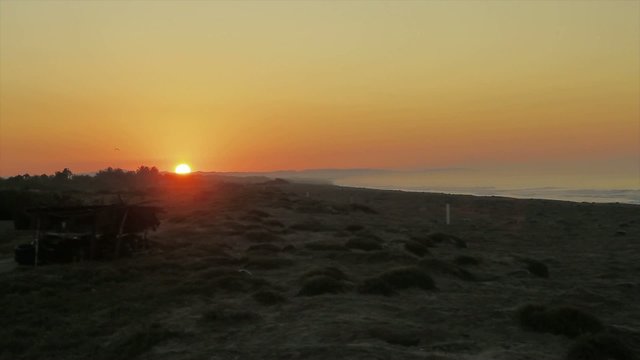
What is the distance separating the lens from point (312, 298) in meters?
15.9

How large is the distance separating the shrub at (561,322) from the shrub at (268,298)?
5.88 meters

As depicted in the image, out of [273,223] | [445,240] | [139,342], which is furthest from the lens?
[273,223]

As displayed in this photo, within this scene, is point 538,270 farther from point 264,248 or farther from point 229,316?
point 229,316

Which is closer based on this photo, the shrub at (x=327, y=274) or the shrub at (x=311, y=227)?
the shrub at (x=327, y=274)

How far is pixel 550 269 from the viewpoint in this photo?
23.5 meters

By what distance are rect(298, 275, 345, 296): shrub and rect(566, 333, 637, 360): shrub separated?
6.98m

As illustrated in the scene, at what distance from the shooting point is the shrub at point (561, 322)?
41.5 feet

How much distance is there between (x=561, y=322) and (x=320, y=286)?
6359 millimetres

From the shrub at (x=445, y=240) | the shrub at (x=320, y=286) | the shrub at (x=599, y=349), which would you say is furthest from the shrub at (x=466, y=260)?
the shrub at (x=599, y=349)

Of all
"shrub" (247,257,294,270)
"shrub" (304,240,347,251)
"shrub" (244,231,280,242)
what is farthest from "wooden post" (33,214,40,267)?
"shrub" (304,240,347,251)

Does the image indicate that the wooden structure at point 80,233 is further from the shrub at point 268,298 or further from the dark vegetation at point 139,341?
the dark vegetation at point 139,341

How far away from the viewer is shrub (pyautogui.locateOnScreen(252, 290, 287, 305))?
1568cm

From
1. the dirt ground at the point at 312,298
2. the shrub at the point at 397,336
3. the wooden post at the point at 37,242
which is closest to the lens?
the shrub at the point at 397,336

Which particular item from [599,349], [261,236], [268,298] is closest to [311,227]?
[261,236]
